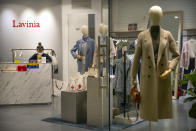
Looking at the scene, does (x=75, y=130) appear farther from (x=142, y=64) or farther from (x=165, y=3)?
(x=165, y=3)

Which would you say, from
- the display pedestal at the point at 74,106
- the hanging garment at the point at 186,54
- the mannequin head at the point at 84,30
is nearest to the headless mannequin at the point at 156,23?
the hanging garment at the point at 186,54

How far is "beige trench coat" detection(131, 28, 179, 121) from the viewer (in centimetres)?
281

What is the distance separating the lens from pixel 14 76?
241 inches

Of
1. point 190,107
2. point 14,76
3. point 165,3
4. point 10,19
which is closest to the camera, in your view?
point 165,3

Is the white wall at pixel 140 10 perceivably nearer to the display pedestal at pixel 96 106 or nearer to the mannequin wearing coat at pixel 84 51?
the display pedestal at pixel 96 106

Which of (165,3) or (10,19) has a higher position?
(10,19)

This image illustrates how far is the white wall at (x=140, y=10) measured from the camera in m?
3.02

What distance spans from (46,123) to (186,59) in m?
2.74

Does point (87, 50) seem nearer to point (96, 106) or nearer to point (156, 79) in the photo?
point (96, 106)

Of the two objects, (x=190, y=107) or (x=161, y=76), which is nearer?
(x=161, y=76)

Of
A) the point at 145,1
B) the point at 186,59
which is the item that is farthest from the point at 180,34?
the point at 145,1

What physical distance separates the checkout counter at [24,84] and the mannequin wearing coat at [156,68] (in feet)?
12.5

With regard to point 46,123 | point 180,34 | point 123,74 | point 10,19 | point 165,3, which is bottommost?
point 46,123

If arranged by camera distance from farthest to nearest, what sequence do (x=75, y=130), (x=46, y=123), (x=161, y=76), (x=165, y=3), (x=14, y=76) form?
(x=14, y=76) < (x=46, y=123) < (x=75, y=130) < (x=165, y=3) < (x=161, y=76)
